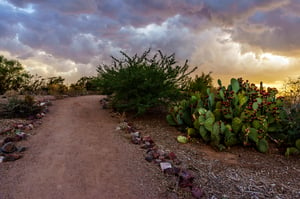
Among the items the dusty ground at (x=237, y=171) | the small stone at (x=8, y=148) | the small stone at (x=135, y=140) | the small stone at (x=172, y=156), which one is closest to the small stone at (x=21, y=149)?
the small stone at (x=8, y=148)

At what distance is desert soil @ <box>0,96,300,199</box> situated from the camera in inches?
142

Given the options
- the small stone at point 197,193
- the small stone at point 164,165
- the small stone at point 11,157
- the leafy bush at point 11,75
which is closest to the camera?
the small stone at point 197,193

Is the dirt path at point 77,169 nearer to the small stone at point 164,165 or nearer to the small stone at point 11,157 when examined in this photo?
the small stone at point 11,157

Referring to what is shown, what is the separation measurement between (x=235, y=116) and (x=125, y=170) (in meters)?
2.78

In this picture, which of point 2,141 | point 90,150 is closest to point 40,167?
point 90,150

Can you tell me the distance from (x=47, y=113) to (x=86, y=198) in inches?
211

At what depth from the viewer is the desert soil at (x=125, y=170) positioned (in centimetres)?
361

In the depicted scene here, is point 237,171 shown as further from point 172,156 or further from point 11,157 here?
point 11,157

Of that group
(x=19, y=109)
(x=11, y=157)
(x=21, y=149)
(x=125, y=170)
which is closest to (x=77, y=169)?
(x=125, y=170)

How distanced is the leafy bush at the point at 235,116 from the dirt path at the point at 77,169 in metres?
1.54

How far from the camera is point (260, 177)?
4.21 metres

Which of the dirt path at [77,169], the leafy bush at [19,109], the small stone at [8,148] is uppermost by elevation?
the leafy bush at [19,109]

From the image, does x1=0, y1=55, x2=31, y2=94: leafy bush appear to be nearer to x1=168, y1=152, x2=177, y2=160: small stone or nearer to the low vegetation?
the low vegetation

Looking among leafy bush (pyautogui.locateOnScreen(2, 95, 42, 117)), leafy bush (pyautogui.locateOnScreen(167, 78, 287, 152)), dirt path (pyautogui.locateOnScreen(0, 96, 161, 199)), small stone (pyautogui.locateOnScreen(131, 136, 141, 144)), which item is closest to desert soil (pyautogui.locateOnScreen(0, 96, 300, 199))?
dirt path (pyautogui.locateOnScreen(0, 96, 161, 199))
